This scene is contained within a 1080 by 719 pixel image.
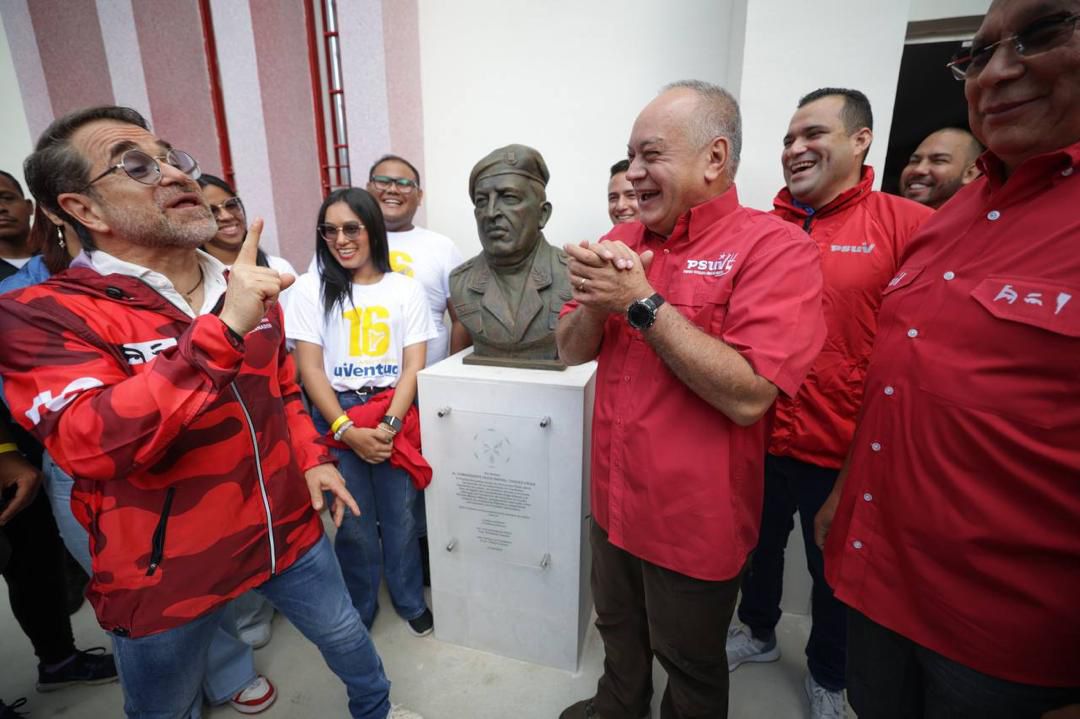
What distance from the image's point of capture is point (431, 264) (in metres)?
2.63

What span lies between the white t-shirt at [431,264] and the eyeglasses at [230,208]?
76 cm

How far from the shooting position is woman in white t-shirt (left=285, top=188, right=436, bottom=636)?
2098mm

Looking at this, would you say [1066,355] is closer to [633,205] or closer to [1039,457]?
[1039,457]

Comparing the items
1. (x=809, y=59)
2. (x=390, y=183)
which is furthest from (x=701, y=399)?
(x=390, y=183)

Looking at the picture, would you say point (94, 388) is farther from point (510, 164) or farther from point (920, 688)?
point (920, 688)

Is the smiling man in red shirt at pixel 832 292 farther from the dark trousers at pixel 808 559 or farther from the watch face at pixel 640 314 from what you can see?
the watch face at pixel 640 314

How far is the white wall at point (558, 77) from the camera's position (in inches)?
120

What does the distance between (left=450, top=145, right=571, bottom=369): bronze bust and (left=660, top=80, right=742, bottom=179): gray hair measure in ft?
3.17

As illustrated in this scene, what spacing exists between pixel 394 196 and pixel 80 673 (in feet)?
8.70

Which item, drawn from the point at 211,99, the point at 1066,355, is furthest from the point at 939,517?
the point at 211,99

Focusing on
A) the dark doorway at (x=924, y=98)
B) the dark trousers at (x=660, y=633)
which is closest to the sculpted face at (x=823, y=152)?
the dark doorway at (x=924, y=98)

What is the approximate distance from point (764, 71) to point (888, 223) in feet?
3.93

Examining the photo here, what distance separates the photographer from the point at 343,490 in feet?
5.28

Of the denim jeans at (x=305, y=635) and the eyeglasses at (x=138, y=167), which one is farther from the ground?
the eyeglasses at (x=138, y=167)
